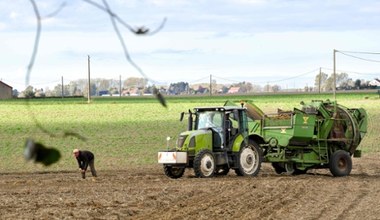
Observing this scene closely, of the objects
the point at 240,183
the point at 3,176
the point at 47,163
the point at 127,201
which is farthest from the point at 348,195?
the point at 47,163

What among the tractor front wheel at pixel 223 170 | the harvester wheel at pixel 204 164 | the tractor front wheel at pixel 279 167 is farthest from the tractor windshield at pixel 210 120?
the tractor front wheel at pixel 279 167

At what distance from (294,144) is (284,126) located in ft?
1.91

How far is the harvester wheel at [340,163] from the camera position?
84.1 feet

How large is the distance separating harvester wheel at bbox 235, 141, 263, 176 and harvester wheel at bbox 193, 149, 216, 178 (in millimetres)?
823

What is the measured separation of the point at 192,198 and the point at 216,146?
5.21 meters

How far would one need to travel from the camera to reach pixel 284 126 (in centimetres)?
2538

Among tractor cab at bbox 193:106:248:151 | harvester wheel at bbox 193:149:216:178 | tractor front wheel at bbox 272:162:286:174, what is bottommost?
tractor front wheel at bbox 272:162:286:174

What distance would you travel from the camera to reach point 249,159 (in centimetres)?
2388

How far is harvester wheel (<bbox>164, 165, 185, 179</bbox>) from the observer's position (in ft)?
79.3

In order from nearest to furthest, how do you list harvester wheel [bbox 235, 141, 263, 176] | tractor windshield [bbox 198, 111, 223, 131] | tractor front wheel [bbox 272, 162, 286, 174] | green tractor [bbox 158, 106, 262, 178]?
green tractor [bbox 158, 106, 262, 178] < tractor windshield [bbox 198, 111, 223, 131] < harvester wheel [bbox 235, 141, 263, 176] < tractor front wheel [bbox 272, 162, 286, 174]

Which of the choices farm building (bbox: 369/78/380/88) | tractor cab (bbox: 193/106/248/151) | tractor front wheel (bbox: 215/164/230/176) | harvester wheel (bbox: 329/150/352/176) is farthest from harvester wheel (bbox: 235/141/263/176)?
farm building (bbox: 369/78/380/88)

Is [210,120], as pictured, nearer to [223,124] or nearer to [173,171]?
[223,124]

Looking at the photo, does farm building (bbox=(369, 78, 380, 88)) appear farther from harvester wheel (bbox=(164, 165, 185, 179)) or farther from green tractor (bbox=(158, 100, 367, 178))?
harvester wheel (bbox=(164, 165, 185, 179))

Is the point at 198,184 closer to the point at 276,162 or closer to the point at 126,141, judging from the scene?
the point at 276,162
